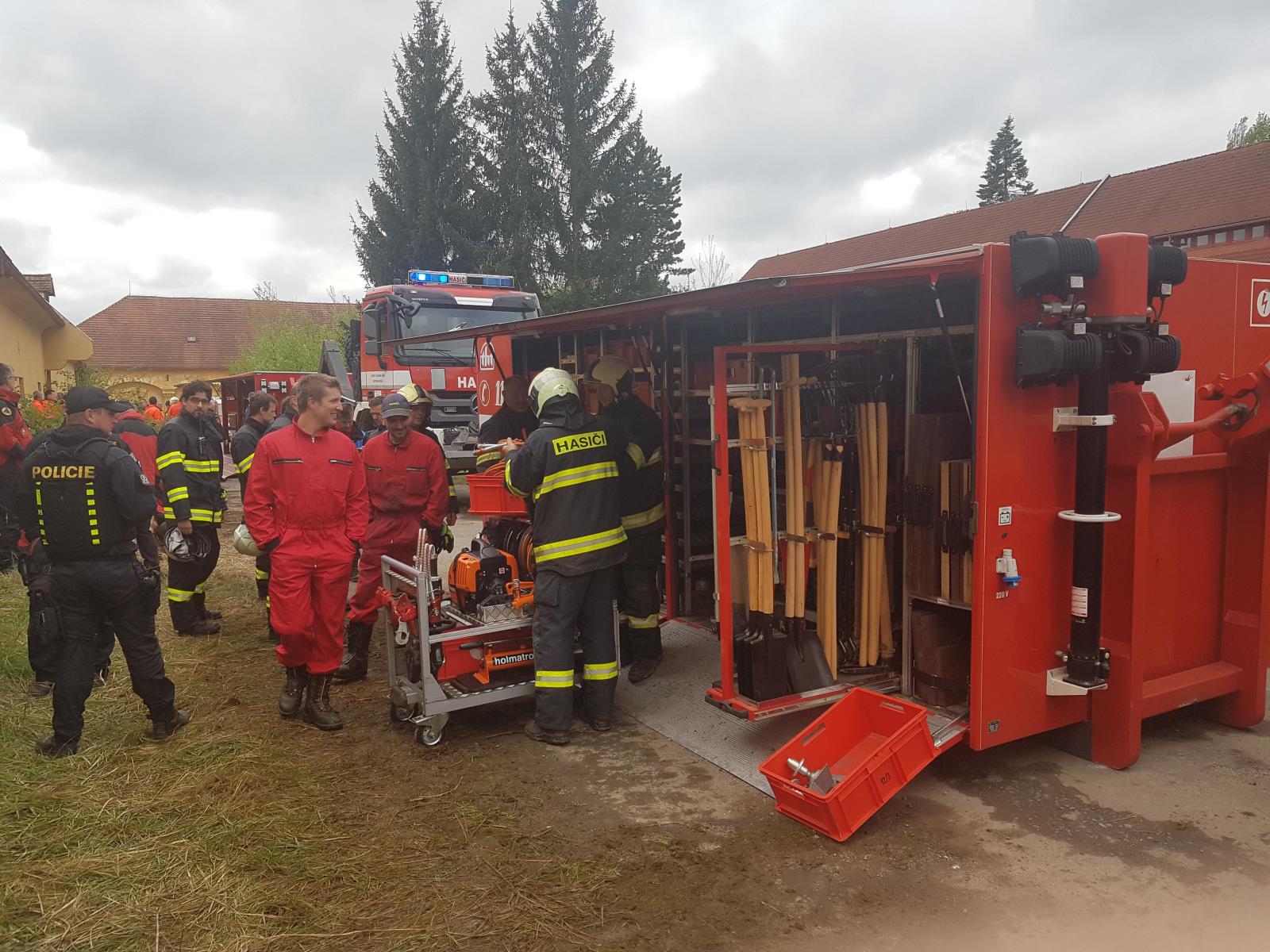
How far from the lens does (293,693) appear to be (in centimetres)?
509

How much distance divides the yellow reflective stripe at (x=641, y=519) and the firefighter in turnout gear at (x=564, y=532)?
551mm

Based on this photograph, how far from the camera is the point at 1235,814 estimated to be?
12.4 feet

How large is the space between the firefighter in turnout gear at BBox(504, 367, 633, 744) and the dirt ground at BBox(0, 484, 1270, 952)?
399 mm

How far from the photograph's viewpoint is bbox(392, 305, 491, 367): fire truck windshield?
12.5m

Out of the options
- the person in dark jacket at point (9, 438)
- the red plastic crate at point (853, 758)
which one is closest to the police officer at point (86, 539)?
the red plastic crate at point (853, 758)

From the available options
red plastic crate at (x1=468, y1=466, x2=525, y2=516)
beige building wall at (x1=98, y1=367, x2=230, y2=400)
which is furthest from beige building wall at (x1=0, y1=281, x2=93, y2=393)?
beige building wall at (x1=98, y1=367, x2=230, y2=400)

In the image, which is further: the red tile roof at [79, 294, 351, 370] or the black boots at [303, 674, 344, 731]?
the red tile roof at [79, 294, 351, 370]

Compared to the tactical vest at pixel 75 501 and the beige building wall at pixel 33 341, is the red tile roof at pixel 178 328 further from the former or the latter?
the tactical vest at pixel 75 501

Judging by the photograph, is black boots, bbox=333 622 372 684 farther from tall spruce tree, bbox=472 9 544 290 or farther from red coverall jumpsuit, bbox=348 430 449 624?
tall spruce tree, bbox=472 9 544 290

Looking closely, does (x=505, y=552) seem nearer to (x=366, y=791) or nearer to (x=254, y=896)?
(x=366, y=791)

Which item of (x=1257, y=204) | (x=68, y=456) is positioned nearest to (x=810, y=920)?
(x=68, y=456)

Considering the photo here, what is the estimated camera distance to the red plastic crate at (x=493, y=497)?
17.7 feet

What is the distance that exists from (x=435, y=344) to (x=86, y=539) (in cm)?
867

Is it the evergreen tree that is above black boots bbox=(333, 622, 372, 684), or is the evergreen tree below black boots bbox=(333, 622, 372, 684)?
above
